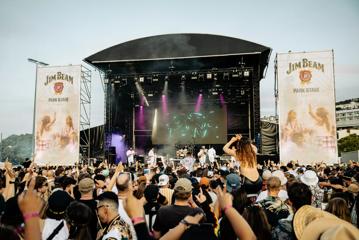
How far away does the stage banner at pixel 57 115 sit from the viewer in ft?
71.0

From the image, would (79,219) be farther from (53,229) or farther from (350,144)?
(350,144)

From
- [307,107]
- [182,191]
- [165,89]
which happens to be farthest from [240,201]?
[165,89]

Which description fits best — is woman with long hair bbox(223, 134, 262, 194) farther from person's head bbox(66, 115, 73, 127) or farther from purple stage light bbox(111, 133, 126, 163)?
purple stage light bbox(111, 133, 126, 163)

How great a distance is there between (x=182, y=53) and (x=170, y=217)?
19.9 meters

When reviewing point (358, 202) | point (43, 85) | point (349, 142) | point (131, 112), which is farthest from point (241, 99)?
point (349, 142)

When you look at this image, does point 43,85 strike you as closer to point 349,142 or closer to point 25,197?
point 25,197

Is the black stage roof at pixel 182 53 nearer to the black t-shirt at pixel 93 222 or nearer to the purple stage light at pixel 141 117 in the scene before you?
the purple stage light at pixel 141 117

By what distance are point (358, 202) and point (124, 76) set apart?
20.9 metres

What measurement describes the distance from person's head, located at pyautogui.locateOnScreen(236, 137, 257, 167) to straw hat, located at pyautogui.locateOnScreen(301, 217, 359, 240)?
3.38 meters

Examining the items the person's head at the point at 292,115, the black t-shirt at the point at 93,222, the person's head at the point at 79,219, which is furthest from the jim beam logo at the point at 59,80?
the person's head at the point at 79,219

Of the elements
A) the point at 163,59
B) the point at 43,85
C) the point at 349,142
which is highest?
the point at 163,59

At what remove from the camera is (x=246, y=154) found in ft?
15.0

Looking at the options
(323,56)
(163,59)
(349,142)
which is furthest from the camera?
(349,142)

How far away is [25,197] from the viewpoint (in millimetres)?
1843
